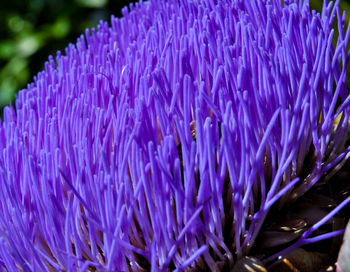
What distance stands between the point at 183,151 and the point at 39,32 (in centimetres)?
140

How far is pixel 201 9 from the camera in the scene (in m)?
0.68

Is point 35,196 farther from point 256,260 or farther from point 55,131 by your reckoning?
point 256,260

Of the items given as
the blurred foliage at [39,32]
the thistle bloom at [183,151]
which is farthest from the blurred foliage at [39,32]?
the thistle bloom at [183,151]

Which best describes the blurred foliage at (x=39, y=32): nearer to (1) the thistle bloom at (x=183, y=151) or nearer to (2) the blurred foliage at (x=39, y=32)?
(2) the blurred foliage at (x=39, y=32)

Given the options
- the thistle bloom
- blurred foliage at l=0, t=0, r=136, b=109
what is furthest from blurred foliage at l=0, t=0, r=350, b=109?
the thistle bloom

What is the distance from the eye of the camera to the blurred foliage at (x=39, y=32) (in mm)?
1689

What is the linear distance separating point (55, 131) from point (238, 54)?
9.0 inches

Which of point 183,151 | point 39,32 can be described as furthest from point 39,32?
point 183,151

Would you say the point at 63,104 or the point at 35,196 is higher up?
the point at 63,104

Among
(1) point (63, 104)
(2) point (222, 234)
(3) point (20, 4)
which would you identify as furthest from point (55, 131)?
(3) point (20, 4)

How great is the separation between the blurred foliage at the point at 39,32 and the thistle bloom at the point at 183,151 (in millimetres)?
1119

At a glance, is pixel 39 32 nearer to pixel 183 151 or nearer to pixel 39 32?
pixel 39 32

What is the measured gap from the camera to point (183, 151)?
0.48m

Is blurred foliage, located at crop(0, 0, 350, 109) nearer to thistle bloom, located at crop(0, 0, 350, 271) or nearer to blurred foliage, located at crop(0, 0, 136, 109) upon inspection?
blurred foliage, located at crop(0, 0, 136, 109)
